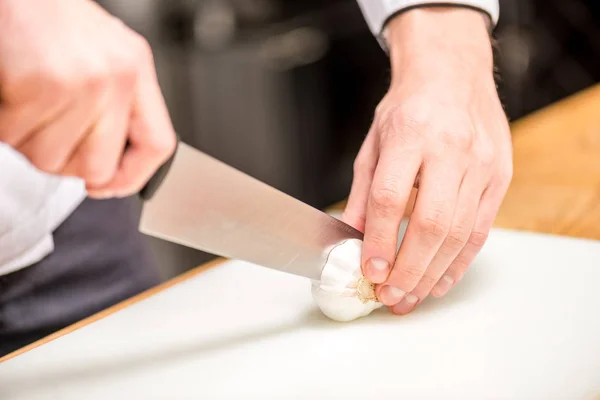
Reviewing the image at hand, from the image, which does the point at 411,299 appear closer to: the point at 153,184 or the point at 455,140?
the point at 455,140

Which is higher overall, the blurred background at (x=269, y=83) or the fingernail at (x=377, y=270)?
the fingernail at (x=377, y=270)

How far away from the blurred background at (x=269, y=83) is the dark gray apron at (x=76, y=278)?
869 mm

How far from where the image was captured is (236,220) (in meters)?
0.62

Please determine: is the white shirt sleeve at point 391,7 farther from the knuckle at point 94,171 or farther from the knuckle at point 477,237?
the knuckle at point 94,171

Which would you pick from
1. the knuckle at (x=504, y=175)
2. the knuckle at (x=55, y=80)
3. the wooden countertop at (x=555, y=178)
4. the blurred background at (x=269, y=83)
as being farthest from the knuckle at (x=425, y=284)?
the blurred background at (x=269, y=83)

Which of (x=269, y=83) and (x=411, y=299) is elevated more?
(x=411, y=299)

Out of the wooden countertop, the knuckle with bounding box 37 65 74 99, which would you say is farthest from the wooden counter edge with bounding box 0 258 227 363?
the knuckle with bounding box 37 65 74 99

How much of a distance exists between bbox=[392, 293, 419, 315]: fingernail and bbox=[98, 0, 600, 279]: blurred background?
44.8 inches

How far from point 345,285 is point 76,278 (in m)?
0.35

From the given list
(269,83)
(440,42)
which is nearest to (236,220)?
(440,42)

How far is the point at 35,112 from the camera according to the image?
422 millimetres

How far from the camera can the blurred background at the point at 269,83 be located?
1762 millimetres

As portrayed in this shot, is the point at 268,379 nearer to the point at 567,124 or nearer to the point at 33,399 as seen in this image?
the point at 33,399

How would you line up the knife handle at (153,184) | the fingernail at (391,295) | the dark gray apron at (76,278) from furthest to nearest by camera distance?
the dark gray apron at (76,278)
the fingernail at (391,295)
the knife handle at (153,184)
